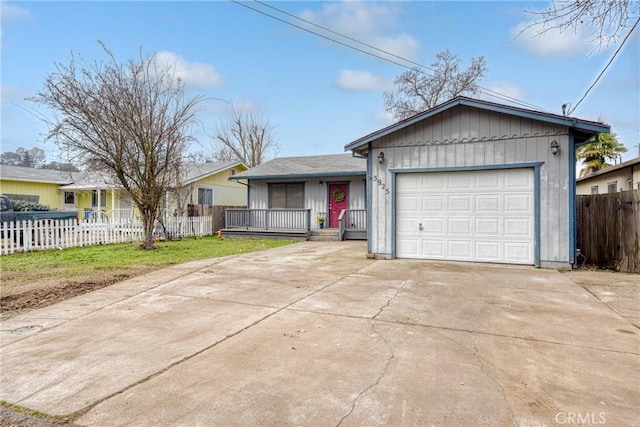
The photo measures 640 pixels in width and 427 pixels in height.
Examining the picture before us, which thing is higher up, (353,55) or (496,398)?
(353,55)

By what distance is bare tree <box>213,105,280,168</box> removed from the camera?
3316 centimetres

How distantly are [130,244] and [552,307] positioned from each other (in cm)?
1278

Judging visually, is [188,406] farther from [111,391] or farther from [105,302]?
[105,302]

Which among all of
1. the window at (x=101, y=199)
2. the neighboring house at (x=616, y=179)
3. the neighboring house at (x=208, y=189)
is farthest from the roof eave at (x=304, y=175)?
the window at (x=101, y=199)

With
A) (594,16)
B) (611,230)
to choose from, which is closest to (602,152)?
(611,230)

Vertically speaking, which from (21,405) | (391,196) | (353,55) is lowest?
(21,405)

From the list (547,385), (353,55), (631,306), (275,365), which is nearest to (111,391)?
(275,365)

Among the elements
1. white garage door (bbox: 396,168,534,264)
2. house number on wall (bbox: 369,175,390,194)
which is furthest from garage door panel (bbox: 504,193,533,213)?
house number on wall (bbox: 369,175,390,194)

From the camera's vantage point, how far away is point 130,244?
42.8 ft

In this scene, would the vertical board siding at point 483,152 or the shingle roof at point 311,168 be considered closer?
the vertical board siding at point 483,152

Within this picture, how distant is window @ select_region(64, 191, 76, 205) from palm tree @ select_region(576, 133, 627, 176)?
30.9m

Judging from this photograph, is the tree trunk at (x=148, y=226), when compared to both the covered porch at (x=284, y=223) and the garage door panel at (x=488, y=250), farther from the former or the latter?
the garage door panel at (x=488, y=250)

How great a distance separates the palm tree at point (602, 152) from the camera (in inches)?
847

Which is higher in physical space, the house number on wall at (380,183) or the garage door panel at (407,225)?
the house number on wall at (380,183)
